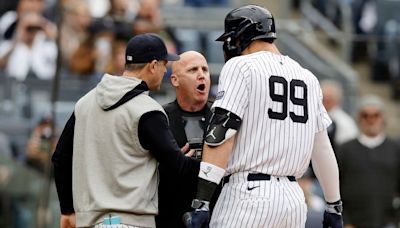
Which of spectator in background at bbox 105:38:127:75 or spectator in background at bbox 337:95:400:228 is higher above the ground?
spectator in background at bbox 105:38:127:75

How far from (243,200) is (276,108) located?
0.51 m

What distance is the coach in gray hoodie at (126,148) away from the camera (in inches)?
249

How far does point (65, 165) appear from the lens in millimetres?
6711

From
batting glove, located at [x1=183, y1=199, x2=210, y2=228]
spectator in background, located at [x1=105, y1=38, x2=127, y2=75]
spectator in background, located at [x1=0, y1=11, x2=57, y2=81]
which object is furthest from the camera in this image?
spectator in background, located at [x1=0, y1=11, x2=57, y2=81]

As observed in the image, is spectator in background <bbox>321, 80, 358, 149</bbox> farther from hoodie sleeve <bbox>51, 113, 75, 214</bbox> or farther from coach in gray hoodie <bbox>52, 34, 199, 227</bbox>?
coach in gray hoodie <bbox>52, 34, 199, 227</bbox>

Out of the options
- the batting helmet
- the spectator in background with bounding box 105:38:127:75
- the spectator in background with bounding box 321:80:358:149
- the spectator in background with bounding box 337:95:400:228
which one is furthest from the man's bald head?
the spectator in background with bounding box 321:80:358:149

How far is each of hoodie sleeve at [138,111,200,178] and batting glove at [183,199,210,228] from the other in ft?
0.70

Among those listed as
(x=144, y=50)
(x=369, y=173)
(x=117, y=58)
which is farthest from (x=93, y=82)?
(x=144, y=50)

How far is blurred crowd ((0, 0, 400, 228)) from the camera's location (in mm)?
11531

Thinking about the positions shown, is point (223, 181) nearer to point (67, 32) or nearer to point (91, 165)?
point (91, 165)

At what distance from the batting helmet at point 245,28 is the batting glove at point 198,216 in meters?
0.87

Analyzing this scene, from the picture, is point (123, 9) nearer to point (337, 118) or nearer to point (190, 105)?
point (337, 118)

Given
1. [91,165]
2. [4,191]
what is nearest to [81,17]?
[4,191]

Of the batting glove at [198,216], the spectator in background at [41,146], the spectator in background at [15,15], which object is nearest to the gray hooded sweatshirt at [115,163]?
the batting glove at [198,216]
